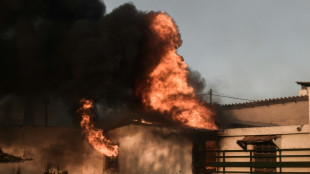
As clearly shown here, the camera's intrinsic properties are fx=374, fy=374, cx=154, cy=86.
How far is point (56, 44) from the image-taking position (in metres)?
23.4

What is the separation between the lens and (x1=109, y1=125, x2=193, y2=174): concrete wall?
771 inches

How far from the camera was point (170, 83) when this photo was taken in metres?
23.3

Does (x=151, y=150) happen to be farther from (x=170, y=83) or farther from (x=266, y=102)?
(x=266, y=102)

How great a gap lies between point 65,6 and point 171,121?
9820mm

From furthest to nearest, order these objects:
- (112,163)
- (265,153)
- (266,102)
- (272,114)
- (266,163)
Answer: (266,102)
(272,114)
(112,163)
(265,153)
(266,163)

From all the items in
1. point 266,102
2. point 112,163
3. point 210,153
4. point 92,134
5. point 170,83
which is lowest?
point 112,163

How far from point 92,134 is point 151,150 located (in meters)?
4.07

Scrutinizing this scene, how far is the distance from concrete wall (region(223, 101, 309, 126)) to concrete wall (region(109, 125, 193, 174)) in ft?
41.4

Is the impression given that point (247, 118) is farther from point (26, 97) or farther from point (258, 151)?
point (26, 97)

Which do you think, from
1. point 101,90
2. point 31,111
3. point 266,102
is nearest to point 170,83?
point 101,90

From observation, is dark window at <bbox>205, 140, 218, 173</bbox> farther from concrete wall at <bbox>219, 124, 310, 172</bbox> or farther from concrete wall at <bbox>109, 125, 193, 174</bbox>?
concrete wall at <bbox>109, 125, 193, 174</bbox>

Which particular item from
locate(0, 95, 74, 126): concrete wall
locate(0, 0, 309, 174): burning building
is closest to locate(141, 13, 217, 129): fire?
locate(0, 0, 309, 174): burning building

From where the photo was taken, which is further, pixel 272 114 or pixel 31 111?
pixel 31 111

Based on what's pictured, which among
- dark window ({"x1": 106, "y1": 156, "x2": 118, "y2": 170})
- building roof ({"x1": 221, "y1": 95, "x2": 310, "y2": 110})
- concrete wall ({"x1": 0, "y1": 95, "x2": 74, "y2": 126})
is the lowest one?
dark window ({"x1": 106, "y1": 156, "x2": 118, "y2": 170})
